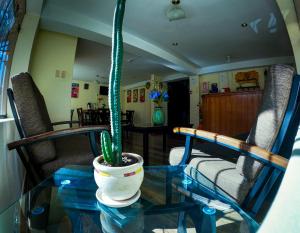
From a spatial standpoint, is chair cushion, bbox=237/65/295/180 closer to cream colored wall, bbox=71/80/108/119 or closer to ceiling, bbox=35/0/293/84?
ceiling, bbox=35/0/293/84

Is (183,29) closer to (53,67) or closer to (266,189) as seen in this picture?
(53,67)

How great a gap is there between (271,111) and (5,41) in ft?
7.02

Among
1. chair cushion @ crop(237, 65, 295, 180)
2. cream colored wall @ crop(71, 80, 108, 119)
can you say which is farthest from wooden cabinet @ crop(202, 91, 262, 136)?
cream colored wall @ crop(71, 80, 108, 119)

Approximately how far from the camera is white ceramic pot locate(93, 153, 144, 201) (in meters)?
0.44

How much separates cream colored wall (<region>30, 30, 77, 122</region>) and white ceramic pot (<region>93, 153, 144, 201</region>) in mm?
2325

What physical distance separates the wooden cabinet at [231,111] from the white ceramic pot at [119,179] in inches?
143

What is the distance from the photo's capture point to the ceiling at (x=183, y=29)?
6.88 feet

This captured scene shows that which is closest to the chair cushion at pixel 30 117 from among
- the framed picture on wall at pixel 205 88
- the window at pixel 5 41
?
the window at pixel 5 41

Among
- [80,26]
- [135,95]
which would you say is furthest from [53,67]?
[135,95]

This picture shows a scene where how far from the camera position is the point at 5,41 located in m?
1.48

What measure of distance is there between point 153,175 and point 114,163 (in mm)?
433

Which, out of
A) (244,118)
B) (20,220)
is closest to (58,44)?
(20,220)

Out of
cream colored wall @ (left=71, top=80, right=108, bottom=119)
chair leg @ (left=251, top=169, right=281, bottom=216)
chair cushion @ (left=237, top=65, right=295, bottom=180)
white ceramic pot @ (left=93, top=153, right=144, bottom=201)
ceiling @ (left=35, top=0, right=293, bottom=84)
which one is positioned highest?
ceiling @ (left=35, top=0, right=293, bottom=84)

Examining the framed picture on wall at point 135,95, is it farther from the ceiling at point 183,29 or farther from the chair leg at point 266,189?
the chair leg at point 266,189
